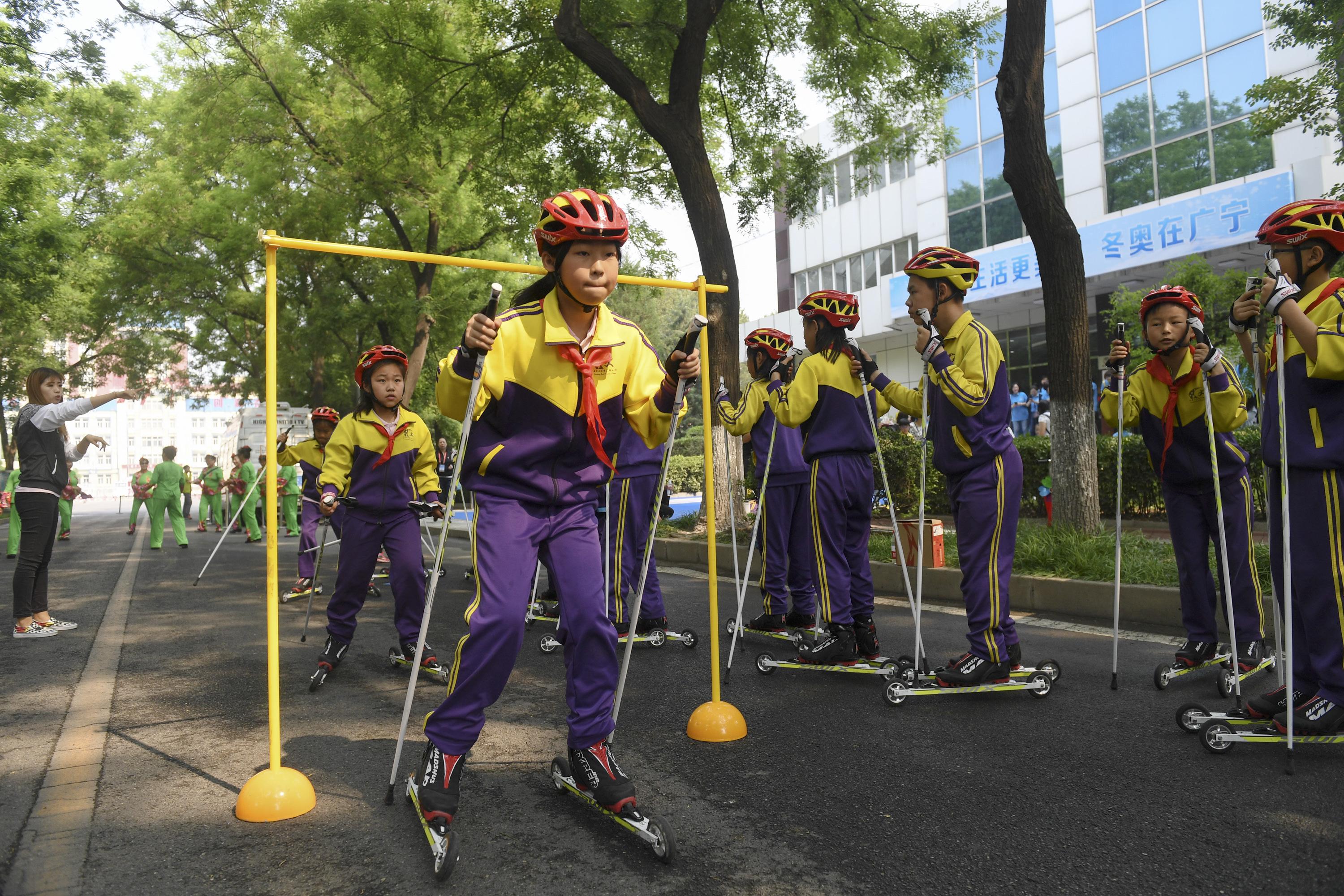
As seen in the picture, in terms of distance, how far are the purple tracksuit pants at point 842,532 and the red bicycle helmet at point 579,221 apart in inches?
111

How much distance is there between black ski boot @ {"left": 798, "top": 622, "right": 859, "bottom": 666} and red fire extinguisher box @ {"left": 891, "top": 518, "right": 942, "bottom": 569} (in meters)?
3.00

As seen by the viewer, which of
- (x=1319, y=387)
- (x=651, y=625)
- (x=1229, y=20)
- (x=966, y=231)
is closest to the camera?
(x=1319, y=387)

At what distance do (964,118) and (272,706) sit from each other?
2868 centimetres

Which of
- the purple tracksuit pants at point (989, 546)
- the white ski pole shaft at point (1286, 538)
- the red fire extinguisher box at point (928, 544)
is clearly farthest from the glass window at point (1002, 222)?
the white ski pole shaft at point (1286, 538)

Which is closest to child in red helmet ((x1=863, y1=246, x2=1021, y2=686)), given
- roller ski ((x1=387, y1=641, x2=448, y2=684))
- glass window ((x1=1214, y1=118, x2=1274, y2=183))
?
roller ski ((x1=387, y1=641, x2=448, y2=684))

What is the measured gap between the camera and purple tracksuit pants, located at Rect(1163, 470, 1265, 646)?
5.36m

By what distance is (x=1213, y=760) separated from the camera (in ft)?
13.1

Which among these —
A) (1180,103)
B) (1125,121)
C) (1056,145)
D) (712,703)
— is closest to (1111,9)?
(1125,121)

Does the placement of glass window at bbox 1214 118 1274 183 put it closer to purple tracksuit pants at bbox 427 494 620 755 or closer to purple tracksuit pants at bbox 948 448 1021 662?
purple tracksuit pants at bbox 948 448 1021 662

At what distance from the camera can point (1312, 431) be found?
13.2 ft

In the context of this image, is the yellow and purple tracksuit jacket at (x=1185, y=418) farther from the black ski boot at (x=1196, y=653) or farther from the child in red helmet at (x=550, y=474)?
the child in red helmet at (x=550, y=474)

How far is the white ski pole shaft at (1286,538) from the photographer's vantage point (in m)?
3.83

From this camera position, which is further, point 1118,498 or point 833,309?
point 833,309

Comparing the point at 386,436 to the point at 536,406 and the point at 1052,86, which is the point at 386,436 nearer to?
the point at 536,406
